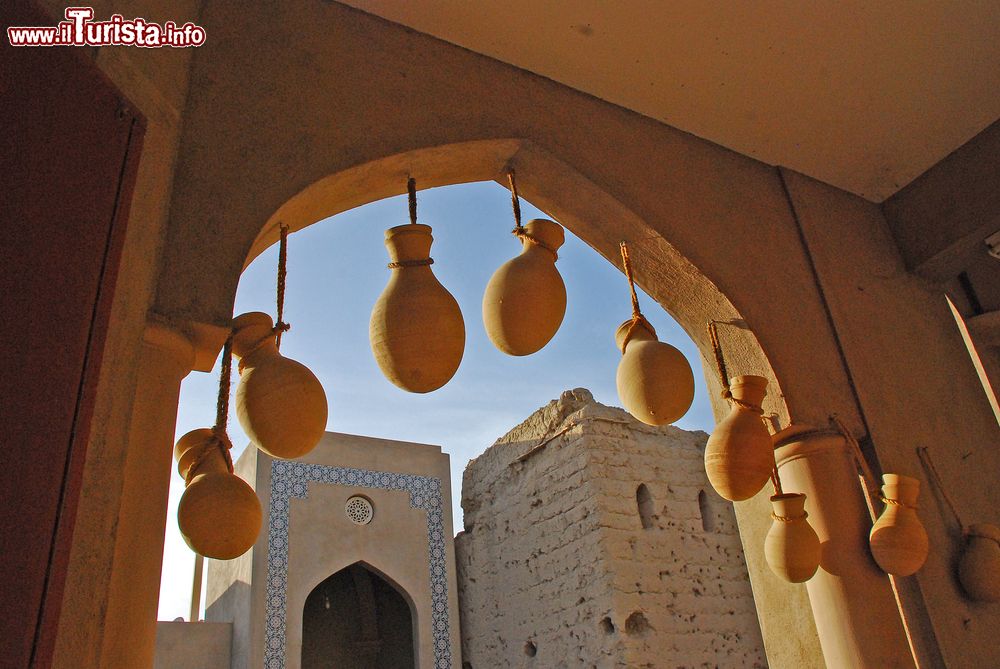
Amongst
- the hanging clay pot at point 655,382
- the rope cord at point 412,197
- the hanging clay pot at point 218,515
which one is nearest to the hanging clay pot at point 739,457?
the hanging clay pot at point 655,382

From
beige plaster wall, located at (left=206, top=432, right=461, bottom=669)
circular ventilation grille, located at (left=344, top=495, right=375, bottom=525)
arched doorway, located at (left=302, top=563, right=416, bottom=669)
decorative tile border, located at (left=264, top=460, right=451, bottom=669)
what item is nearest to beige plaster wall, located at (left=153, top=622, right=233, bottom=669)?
beige plaster wall, located at (left=206, top=432, right=461, bottom=669)

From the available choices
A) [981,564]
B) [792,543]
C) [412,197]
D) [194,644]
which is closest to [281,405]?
[412,197]

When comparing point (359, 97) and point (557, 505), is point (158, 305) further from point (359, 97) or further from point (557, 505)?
point (557, 505)

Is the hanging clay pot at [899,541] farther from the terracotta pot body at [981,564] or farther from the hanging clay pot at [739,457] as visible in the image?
the hanging clay pot at [739,457]

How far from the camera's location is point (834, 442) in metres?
2.04

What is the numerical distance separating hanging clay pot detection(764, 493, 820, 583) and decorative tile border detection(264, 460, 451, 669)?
6.40 metres

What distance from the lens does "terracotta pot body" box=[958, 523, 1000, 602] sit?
1.97 m

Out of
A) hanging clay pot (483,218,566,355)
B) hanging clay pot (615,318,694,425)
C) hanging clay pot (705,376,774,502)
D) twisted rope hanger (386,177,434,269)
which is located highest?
twisted rope hanger (386,177,434,269)

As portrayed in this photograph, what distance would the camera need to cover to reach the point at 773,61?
2.16 m

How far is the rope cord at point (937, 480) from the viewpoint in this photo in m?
2.12

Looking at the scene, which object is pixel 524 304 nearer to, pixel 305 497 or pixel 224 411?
pixel 224 411

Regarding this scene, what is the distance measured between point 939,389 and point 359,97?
6.07ft

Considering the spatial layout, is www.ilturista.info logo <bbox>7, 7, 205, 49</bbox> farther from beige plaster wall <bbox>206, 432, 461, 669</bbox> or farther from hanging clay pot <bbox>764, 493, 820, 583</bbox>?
beige plaster wall <bbox>206, 432, 461, 669</bbox>

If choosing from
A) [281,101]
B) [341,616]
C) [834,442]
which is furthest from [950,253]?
[341,616]
